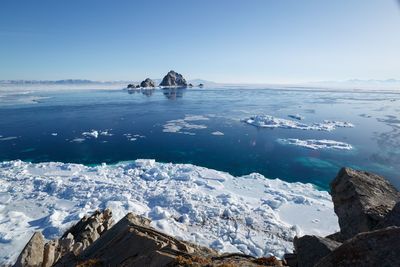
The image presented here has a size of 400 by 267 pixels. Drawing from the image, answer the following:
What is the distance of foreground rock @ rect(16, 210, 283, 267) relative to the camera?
19.5 feet

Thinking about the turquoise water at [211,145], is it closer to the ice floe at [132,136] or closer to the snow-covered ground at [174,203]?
the ice floe at [132,136]

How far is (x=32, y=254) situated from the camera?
330 inches

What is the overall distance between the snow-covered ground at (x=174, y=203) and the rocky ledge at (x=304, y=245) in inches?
117

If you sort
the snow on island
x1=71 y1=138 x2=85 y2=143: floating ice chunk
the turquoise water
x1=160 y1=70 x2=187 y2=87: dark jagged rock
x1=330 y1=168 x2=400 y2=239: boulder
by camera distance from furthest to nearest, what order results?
x1=160 y1=70 x2=187 y2=87: dark jagged rock < the snow on island < x1=71 y1=138 x2=85 y2=143: floating ice chunk < the turquoise water < x1=330 y1=168 x2=400 y2=239: boulder

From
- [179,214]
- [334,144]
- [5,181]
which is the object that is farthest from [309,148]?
[5,181]

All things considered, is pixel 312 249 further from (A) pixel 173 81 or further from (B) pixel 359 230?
(A) pixel 173 81

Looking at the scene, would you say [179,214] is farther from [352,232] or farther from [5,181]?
[5,181]

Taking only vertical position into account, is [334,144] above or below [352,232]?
below

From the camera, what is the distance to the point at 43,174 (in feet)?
62.2

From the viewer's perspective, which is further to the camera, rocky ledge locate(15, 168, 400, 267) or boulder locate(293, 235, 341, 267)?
boulder locate(293, 235, 341, 267)

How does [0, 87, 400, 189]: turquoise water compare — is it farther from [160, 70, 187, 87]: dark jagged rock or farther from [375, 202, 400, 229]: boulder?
[160, 70, 187, 87]: dark jagged rock

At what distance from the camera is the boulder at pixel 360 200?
7000 mm

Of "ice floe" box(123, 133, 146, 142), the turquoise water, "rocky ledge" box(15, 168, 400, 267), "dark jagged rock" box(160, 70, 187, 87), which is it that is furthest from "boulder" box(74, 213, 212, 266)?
"dark jagged rock" box(160, 70, 187, 87)

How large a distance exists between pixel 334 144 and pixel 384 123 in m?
15.9
